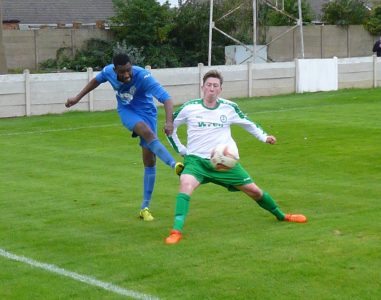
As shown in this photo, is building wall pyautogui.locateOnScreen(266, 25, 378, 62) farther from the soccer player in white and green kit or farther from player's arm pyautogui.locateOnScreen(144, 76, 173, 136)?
the soccer player in white and green kit

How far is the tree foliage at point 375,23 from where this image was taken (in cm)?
5078

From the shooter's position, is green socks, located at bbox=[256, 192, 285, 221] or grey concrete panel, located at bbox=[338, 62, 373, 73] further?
grey concrete panel, located at bbox=[338, 62, 373, 73]

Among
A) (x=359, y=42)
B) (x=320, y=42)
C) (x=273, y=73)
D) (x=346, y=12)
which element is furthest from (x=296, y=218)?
(x=346, y=12)

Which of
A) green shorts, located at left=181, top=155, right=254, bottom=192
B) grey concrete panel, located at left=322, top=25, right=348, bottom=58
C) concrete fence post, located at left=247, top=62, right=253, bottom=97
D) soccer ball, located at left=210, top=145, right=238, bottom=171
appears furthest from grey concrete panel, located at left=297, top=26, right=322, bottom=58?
soccer ball, located at left=210, top=145, right=238, bottom=171

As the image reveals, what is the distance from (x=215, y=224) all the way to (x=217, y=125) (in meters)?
1.21

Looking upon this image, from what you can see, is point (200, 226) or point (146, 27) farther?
point (146, 27)

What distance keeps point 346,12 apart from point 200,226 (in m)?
44.9

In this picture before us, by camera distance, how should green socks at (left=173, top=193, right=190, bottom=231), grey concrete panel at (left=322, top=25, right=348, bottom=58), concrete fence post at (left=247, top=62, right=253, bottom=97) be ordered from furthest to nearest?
grey concrete panel at (left=322, top=25, right=348, bottom=58)
concrete fence post at (left=247, top=62, right=253, bottom=97)
green socks at (left=173, top=193, right=190, bottom=231)

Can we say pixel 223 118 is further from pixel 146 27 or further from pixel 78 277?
pixel 146 27

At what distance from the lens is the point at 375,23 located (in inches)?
2005

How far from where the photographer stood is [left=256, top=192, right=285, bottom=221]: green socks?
9.49 meters

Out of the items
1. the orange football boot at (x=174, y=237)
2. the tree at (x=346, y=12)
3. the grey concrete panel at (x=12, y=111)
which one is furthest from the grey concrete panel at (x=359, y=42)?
the orange football boot at (x=174, y=237)

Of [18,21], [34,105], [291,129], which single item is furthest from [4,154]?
[18,21]

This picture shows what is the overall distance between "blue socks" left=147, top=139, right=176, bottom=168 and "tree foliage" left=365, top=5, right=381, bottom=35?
42657 millimetres
